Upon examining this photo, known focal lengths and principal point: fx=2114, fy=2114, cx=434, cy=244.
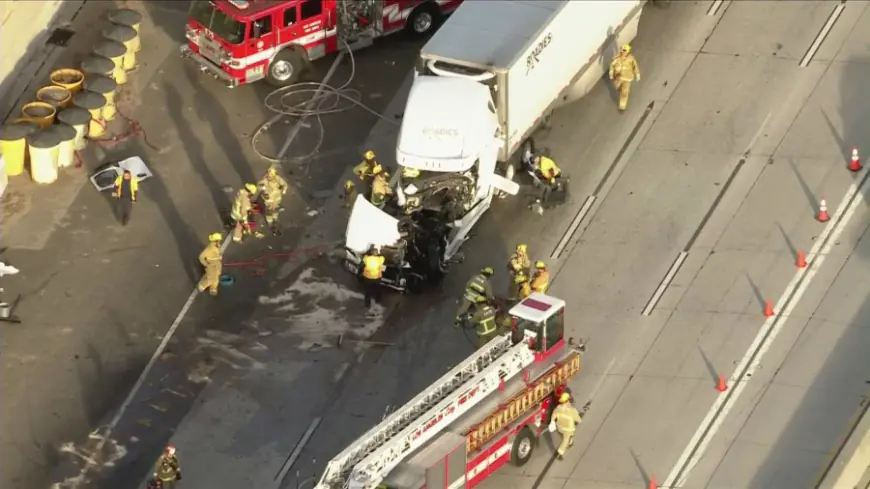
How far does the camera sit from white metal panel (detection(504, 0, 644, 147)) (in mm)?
42406

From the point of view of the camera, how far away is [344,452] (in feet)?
109

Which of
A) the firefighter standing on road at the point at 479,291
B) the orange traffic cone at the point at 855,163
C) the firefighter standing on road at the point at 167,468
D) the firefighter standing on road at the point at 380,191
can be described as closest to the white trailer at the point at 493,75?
the firefighter standing on road at the point at 380,191

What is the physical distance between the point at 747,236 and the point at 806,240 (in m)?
1.17

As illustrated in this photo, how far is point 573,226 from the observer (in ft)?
140

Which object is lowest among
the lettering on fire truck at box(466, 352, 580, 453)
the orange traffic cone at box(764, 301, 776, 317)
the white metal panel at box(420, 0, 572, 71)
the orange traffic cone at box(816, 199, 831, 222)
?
the orange traffic cone at box(764, 301, 776, 317)

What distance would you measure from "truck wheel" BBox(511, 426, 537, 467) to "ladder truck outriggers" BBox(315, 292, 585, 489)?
0.02 meters

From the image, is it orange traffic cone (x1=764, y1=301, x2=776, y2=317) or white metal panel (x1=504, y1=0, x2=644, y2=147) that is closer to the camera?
orange traffic cone (x1=764, y1=301, x2=776, y2=317)

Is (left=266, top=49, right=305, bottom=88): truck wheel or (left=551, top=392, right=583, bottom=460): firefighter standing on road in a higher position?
(left=551, top=392, right=583, bottom=460): firefighter standing on road

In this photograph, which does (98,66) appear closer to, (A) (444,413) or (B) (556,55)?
(B) (556,55)

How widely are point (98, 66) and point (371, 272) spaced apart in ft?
32.6

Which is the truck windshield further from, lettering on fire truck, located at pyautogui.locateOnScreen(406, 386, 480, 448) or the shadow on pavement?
the shadow on pavement

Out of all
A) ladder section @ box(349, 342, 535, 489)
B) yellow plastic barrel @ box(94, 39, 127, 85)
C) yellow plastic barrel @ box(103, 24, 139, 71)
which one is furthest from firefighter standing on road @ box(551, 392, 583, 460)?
yellow plastic barrel @ box(103, 24, 139, 71)

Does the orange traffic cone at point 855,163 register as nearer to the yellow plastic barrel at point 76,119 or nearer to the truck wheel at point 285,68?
the truck wheel at point 285,68

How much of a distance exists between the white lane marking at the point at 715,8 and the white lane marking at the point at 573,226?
725 cm
